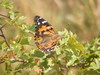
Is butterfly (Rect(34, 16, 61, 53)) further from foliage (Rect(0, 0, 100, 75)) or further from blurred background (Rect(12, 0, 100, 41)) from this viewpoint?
blurred background (Rect(12, 0, 100, 41))

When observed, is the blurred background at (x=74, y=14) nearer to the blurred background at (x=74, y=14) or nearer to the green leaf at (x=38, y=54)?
the blurred background at (x=74, y=14)

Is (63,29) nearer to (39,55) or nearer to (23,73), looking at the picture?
(39,55)

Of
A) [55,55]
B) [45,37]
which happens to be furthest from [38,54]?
[45,37]

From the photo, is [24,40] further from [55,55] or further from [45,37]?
[45,37]

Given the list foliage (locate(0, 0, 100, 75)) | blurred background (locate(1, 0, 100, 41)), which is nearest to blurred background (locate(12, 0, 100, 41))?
blurred background (locate(1, 0, 100, 41))

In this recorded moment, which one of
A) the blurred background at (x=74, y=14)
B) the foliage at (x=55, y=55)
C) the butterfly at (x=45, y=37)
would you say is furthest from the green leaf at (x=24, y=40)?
the blurred background at (x=74, y=14)

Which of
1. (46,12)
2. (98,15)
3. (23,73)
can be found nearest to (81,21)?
(98,15)
